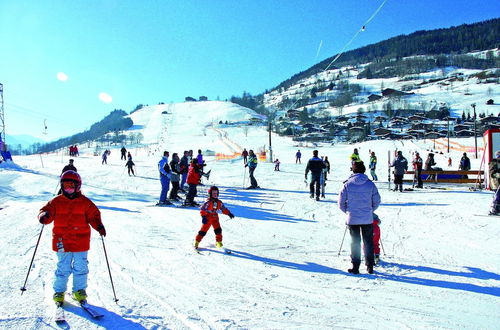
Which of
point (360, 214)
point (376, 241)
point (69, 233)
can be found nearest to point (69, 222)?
point (69, 233)

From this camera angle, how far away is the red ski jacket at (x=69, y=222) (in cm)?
374

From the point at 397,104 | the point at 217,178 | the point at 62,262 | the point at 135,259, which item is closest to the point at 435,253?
the point at 135,259

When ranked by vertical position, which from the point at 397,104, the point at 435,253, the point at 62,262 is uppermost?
the point at 397,104

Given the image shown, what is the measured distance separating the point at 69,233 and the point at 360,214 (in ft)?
12.6

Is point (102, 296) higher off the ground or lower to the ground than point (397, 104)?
lower

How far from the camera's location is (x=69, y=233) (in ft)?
12.4

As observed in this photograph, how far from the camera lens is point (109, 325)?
133 inches

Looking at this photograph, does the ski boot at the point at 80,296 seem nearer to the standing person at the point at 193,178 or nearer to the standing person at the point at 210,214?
the standing person at the point at 210,214

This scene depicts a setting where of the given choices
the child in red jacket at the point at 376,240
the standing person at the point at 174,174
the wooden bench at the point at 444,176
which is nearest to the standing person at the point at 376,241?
the child in red jacket at the point at 376,240

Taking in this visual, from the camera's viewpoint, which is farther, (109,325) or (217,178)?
(217,178)

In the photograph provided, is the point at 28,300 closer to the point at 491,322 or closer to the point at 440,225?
the point at 491,322

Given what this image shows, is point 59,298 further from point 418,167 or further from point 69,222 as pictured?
point 418,167

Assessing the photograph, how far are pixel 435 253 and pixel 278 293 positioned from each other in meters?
3.54

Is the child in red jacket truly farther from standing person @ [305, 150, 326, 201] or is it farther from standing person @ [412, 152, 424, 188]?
standing person @ [412, 152, 424, 188]
